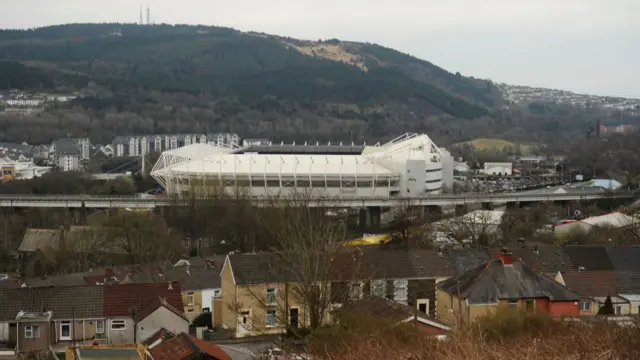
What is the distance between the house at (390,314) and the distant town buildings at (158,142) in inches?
4084

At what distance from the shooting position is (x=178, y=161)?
79.9 meters

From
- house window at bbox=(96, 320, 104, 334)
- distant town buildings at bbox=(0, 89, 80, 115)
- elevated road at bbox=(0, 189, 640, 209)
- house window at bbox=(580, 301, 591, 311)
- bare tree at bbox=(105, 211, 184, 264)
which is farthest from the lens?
distant town buildings at bbox=(0, 89, 80, 115)

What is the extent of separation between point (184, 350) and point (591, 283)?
10.4 meters

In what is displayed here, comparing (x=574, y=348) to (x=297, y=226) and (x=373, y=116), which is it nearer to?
(x=297, y=226)

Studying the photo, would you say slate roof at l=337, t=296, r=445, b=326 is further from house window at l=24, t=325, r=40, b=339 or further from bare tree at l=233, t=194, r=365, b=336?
house window at l=24, t=325, r=40, b=339

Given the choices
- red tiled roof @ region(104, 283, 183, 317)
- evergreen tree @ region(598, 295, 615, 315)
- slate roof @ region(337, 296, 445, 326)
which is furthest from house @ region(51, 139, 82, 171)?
slate roof @ region(337, 296, 445, 326)

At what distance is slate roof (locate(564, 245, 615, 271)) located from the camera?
28.4 m

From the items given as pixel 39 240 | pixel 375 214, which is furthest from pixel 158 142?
pixel 39 240

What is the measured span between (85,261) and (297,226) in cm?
1740

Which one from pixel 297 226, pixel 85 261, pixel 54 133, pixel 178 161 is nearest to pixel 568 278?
pixel 297 226

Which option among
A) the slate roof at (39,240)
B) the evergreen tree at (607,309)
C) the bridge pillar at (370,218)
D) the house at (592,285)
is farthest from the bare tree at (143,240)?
the bridge pillar at (370,218)

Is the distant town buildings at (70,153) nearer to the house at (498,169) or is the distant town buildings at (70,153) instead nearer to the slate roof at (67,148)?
the slate roof at (67,148)

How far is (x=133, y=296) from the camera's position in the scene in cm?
2373

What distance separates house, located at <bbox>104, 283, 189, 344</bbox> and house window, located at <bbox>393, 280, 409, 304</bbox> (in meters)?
5.18
